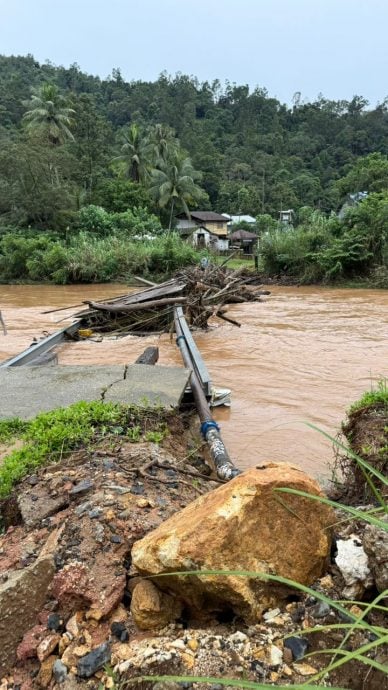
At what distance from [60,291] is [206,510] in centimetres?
2185

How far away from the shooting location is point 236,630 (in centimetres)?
159

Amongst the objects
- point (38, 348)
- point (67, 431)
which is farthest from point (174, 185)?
point (67, 431)

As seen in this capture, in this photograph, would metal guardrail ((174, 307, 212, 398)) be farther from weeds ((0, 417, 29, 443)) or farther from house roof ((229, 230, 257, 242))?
house roof ((229, 230, 257, 242))

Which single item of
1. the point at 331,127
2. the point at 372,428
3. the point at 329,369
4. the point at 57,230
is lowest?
the point at 329,369

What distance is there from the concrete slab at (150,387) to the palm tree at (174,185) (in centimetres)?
3825

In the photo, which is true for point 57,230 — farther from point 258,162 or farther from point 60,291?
point 258,162

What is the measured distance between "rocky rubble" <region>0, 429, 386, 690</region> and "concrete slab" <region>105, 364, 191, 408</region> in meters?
1.76

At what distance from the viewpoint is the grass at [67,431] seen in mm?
2932

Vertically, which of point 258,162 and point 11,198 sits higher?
point 258,162

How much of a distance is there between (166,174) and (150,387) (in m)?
41.5

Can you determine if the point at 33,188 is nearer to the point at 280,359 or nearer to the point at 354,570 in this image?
the point at 280,359

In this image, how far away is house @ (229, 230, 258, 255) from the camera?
44406 mm

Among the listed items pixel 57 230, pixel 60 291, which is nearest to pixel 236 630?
pixel 60 291

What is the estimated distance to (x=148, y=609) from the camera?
1.67m
